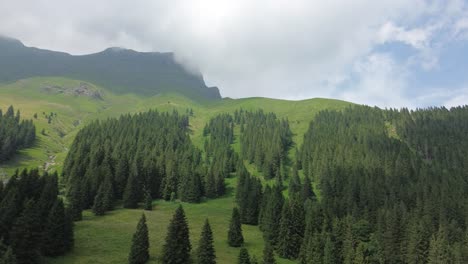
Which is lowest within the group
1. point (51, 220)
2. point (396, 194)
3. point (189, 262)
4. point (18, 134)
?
point (189, 262)

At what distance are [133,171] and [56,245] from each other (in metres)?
57.8

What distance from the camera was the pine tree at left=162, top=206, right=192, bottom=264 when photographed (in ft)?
211

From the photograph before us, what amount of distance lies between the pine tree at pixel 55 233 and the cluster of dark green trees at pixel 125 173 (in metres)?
23.2

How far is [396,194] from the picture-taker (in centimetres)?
12862

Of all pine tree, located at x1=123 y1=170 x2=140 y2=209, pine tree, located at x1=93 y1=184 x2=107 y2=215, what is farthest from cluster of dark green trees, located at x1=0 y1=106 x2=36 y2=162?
pine tree, located at x1=93 y1=184 x2=107 y2=215

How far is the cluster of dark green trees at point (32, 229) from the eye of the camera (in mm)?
58250

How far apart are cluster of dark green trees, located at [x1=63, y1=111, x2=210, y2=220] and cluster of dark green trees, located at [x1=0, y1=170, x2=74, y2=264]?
72.6 feet

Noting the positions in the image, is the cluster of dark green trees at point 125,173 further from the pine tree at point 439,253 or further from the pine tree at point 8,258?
the pine tree at point 439,253

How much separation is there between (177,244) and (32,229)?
25.3 m

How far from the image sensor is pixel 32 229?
199 ft

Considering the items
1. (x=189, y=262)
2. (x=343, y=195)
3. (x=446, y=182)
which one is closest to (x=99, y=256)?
(x=189, y=262)

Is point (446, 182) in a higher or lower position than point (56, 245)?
higher

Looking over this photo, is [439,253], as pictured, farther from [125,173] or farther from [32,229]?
[125,173]

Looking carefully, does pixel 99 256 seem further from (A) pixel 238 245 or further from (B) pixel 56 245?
(A) pixel 238 245
